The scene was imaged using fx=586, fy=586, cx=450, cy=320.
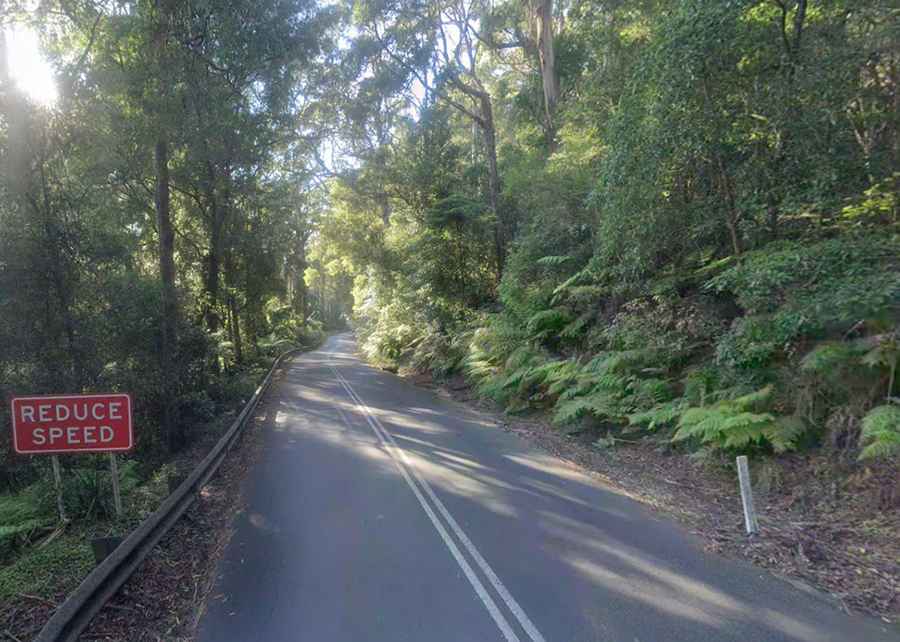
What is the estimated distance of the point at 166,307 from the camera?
43.4 ft

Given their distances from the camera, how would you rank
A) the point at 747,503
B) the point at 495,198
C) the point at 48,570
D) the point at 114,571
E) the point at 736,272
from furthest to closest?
the point at 495,198
the point at 736,272
the point at 747,503
the point at 48,570
the point at 114,571

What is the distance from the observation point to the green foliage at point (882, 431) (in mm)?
6000

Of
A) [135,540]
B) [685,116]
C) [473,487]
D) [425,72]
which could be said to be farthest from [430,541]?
[425,72]

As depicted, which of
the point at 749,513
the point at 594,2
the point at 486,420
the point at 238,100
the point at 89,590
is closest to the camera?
the point at 89,590

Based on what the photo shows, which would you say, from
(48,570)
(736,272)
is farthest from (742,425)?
(48,570)

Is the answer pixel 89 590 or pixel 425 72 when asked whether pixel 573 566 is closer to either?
pixel 89 590

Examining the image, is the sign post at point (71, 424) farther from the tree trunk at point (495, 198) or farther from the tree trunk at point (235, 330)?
the tree trunk at point (235, 330)

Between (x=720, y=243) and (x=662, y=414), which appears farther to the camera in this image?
(x=720, y=243)

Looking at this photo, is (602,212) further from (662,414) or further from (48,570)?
(48,570)

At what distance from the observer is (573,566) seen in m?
5.57

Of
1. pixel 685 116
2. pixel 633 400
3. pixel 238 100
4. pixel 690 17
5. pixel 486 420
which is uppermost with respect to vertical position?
pixel 238 100

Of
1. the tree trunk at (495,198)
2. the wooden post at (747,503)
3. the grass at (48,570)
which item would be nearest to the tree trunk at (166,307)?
the grass at (48,570)

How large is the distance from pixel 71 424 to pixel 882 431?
8.78 m

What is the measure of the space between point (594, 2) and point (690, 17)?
34.8 feet
